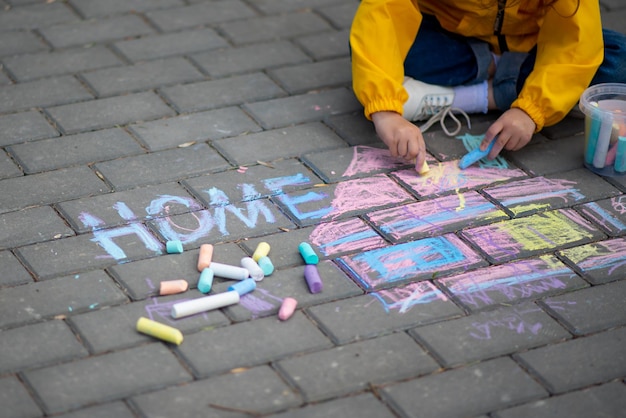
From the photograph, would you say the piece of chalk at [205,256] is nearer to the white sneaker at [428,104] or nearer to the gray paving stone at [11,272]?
the gray paving stone at [11,272]

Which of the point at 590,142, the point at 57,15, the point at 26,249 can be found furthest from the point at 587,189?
the point at 57,15

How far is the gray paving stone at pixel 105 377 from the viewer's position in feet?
7.29

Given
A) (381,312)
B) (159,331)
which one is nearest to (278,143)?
(381,312)

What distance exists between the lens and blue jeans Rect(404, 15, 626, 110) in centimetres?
353

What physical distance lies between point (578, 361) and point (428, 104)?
139 centimetres

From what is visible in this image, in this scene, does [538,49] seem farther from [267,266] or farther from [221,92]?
[267,266]

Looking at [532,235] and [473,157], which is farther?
[473,157]

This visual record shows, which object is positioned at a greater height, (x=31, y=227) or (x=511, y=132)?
(x=511, y=132)

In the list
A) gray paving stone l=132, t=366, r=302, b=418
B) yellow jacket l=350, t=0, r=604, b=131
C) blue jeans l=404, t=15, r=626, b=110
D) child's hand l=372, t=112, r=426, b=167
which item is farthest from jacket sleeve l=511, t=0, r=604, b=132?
gray paving stone l=132, t=366, r=302, b=418

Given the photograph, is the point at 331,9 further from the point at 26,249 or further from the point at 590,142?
the point at 26,249

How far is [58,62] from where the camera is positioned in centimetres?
382

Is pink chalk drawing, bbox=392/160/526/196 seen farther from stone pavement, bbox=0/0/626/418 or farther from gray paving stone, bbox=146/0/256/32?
gray paving stone, bbox=146/0/256/32

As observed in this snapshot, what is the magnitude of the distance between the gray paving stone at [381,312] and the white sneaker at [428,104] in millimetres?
1026

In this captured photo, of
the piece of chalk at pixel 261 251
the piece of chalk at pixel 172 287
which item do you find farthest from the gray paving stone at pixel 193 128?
the piece of chalk at pixel 172 287
